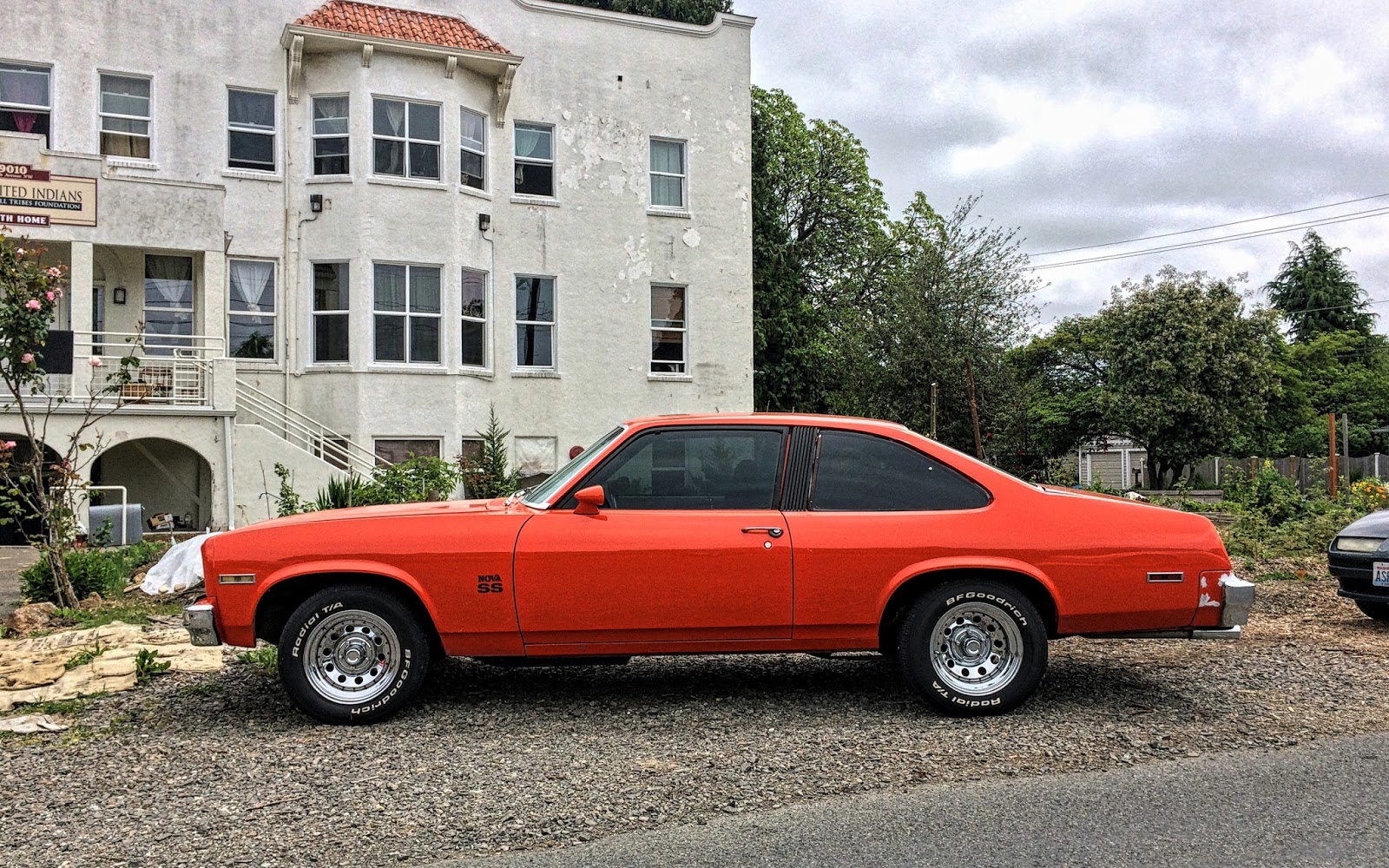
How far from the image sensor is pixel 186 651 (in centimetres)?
796

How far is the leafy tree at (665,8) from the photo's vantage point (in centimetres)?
3334

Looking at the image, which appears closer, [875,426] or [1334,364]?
[875,426]

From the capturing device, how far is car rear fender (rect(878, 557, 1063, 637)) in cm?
602

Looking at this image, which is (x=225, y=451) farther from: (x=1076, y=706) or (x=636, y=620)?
(x=1076, y=706)

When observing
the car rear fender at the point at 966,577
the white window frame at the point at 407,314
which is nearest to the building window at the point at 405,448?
the white window frame at the point at 407,314

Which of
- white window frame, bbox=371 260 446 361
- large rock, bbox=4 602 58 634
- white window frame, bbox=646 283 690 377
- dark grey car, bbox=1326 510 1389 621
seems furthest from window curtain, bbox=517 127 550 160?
dark grey car, bbox=1326 510 1389 621

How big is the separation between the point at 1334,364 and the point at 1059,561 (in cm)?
5677

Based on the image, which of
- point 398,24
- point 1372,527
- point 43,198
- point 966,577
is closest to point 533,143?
point 398,24

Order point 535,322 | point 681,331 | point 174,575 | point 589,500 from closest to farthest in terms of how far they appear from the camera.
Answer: point 589,500, point 174,575, point 535,322, point 681,331

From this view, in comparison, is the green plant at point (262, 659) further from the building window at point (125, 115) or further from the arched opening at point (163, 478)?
the building window at point (125, 115)

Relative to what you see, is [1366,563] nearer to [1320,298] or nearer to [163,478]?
[163,478]

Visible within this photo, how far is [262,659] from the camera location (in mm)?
7402

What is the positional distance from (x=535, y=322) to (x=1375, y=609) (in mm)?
15751

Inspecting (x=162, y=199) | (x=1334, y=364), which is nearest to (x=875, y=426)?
(x=162, y=199)
